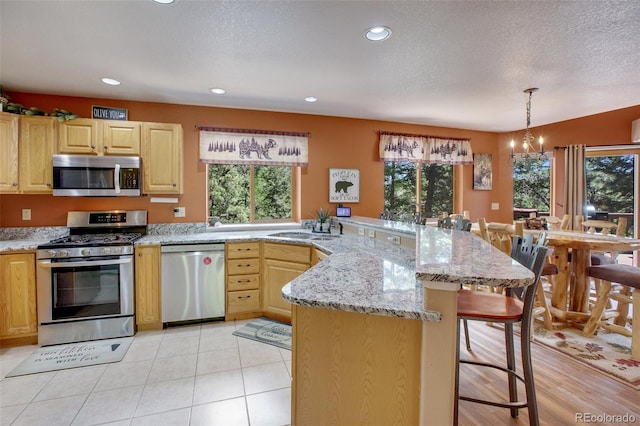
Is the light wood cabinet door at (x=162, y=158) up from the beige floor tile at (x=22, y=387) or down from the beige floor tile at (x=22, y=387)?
up

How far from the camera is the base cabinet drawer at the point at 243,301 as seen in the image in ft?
11.1

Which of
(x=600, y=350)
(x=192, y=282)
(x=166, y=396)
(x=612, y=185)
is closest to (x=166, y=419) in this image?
(x=166, y=396)

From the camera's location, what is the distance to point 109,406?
79.2 inches

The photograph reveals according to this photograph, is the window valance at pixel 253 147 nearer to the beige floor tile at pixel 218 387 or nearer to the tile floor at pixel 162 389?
the tile floor at pixel 162 389

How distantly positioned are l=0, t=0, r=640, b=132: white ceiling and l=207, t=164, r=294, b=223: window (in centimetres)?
89

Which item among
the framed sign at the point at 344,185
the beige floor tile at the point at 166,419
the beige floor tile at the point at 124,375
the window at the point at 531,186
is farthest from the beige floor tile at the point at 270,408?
the window at the point at 531,186

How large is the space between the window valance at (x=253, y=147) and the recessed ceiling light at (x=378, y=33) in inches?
82.6

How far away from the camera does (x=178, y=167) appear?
3461mm

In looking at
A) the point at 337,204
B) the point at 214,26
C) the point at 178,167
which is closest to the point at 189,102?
the point at 178,167

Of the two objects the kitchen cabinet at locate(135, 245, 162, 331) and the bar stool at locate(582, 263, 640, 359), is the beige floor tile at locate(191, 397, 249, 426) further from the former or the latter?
the bar stool at locate(582, 263, 640, 359)

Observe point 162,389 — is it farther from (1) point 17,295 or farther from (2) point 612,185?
(2) point 612,185

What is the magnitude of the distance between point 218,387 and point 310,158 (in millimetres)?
2951

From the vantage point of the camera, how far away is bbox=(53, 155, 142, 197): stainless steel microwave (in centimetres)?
311

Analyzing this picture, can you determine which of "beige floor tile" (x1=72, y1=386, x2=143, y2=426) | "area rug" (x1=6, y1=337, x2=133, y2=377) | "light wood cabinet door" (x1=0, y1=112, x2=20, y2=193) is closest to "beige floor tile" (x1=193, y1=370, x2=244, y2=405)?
"beige floor tile" (x1=72, y1=386, x2=143, y2=426)
